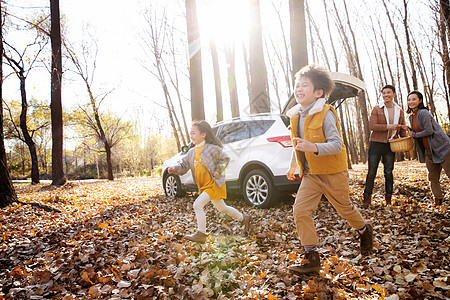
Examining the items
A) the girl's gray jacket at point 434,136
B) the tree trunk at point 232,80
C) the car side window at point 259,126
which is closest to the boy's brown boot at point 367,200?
the girl's gray jacket at point 434,136

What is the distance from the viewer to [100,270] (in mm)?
3336

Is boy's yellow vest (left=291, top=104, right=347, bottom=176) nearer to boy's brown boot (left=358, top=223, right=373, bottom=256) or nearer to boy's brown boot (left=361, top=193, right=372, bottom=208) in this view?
boy's brown boot (left=358, top=223, right=373, bottom=256)

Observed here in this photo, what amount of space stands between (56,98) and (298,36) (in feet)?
34.4

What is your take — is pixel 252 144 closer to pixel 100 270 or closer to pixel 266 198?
pixel 266 198

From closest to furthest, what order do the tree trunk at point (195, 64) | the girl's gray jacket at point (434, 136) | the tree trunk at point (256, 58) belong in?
the girl's gray jacket at point (434, 136)
the tree trunk at point (195, 64)
the tree trunk at point (256, 58)

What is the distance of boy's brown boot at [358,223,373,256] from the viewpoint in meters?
3.13

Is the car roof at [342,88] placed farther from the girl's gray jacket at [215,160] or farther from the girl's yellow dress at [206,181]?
the girl's yellow dress at [206,181]

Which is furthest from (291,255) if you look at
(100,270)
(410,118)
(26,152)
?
(26,152)

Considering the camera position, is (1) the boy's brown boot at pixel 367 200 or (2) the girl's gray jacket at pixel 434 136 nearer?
(2) the girl's gray jacket at pixel 434 136

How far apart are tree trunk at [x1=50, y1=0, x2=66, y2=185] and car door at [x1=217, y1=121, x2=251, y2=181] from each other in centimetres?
883

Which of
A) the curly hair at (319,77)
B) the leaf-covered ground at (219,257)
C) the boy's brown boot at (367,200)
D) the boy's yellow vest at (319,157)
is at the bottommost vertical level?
the leaf-covered ground at (219,257)

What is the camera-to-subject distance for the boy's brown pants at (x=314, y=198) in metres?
2.84

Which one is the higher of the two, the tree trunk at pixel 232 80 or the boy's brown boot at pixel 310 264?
the tree trunk at pixel 232 80

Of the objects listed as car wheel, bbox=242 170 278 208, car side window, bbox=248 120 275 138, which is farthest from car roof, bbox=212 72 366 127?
car wheel, bbox=242 170 278 208
